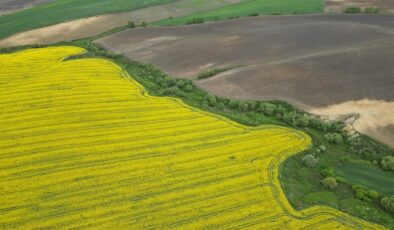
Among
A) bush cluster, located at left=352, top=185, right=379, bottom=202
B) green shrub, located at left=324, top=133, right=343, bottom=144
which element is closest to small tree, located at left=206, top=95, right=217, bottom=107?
green shrub, located at left=324, top=133, right=343, bottom=144

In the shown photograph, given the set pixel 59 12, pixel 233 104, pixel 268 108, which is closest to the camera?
pixel 268 108

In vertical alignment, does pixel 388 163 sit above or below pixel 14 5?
below

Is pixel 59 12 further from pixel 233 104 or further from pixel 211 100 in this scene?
pixel 233 104

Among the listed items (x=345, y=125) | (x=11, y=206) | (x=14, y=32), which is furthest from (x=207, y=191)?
(x=14, y=32)

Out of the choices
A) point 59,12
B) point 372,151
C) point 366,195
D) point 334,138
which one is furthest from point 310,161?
point 59,12

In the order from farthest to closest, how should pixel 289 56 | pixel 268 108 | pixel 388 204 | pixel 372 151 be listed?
pixel 289 56
pixel 268 108
pixel 372 151
pixel 388 204

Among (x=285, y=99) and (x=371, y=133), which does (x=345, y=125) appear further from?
(x=285, y=99)

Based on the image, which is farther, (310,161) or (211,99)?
(211,99)
